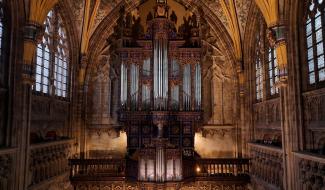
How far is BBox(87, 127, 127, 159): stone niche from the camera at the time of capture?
53.2 feet

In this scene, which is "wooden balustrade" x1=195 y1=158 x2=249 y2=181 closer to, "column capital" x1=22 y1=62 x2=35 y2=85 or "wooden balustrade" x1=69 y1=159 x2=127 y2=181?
"wooden balustrade" x1=69 y1=159 x2=127 y2=181

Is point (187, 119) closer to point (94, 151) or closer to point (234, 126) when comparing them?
point (234, 126)

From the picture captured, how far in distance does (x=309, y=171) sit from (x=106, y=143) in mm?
10677

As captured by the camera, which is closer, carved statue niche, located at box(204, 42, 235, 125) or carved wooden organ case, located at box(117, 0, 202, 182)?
carved wooden organ case, located at box(117, 0, 202, 182)

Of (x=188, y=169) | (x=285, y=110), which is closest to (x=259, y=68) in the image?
(x=285, y=110)

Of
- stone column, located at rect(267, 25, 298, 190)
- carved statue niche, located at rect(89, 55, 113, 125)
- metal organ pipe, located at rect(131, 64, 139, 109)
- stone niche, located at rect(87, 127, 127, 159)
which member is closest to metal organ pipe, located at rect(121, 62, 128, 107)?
metal organ pipe, located at rect(131, 64, 139, 109)

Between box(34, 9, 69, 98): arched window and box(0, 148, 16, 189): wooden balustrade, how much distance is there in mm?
2968

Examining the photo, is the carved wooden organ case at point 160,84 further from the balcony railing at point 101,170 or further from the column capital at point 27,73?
the column capital at point 27,73

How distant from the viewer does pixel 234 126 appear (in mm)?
16031

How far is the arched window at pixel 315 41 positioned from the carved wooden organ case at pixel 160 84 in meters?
5.71

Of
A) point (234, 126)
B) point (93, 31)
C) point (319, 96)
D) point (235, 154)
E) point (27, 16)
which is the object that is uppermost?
point (93, 31)

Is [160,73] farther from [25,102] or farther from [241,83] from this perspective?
[25,102]

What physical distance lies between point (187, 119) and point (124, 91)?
3376 millimetres

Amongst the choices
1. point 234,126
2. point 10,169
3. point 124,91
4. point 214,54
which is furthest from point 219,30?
point 10,169
